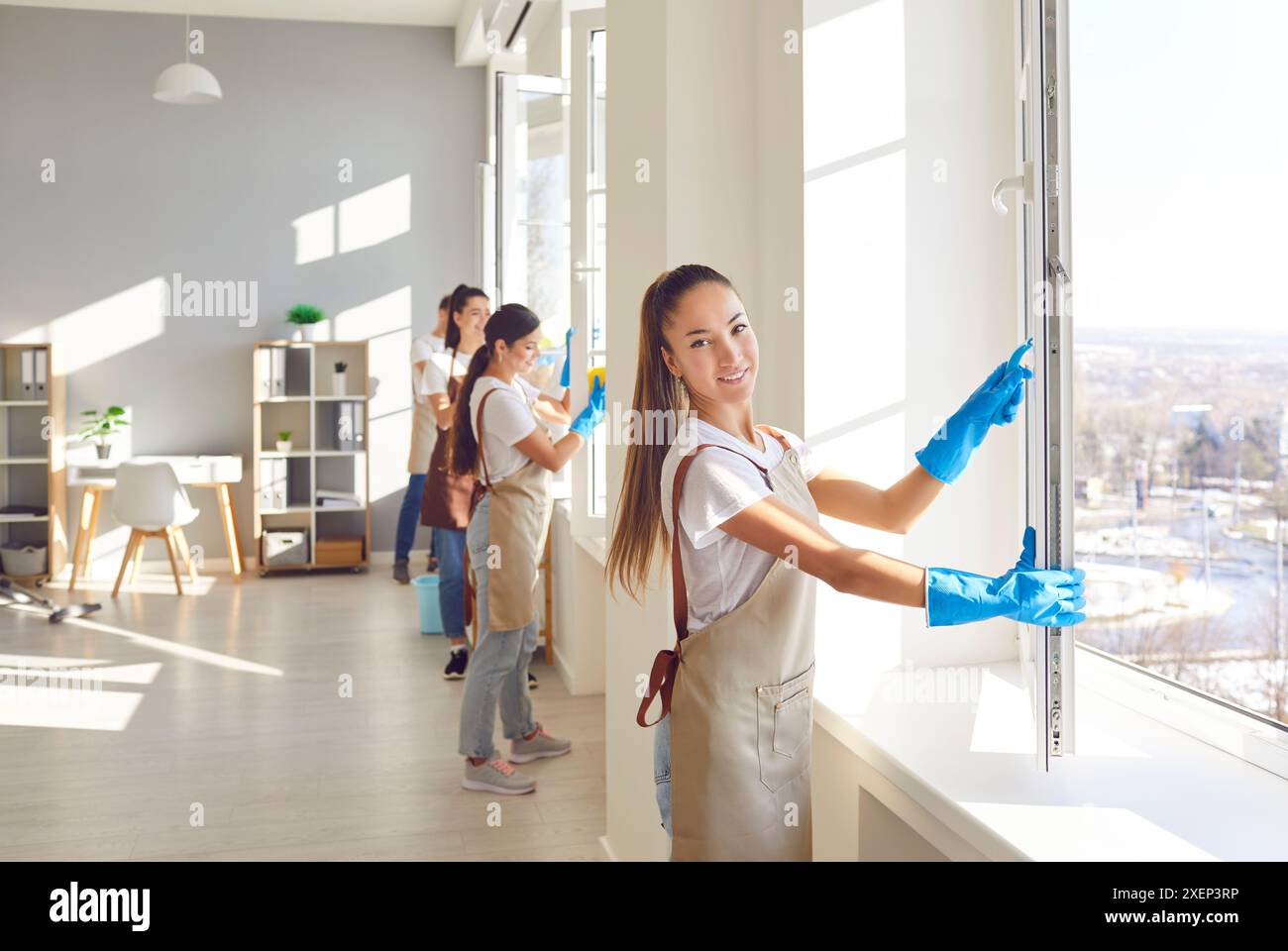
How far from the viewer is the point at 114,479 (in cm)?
734

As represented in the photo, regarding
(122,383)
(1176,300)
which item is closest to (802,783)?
(1176,300)

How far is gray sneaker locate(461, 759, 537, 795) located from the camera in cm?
335

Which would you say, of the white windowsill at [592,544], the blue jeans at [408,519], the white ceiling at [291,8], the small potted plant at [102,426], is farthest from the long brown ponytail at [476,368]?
the white ceiling at [291,8]

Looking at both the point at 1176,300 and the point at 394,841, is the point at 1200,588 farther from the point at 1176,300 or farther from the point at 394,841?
the point at 394,841

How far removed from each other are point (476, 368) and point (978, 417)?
2.13 m

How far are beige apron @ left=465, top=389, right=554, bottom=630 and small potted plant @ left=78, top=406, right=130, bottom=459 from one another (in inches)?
191

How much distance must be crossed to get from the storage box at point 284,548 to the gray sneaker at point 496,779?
4.34 meters

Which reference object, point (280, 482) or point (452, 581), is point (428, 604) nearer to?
point (452, 581)

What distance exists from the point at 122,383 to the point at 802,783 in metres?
7.05

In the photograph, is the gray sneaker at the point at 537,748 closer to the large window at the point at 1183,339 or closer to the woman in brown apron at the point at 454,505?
the woman in brown apron at the point at 454,505

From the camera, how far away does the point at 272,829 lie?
308cm

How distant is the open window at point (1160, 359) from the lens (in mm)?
1424

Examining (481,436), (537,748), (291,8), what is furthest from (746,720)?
(291,8)

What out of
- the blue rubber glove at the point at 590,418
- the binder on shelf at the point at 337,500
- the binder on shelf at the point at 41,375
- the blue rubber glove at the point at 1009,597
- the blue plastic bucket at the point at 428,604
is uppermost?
the binder on shelf at the point at 41,375
